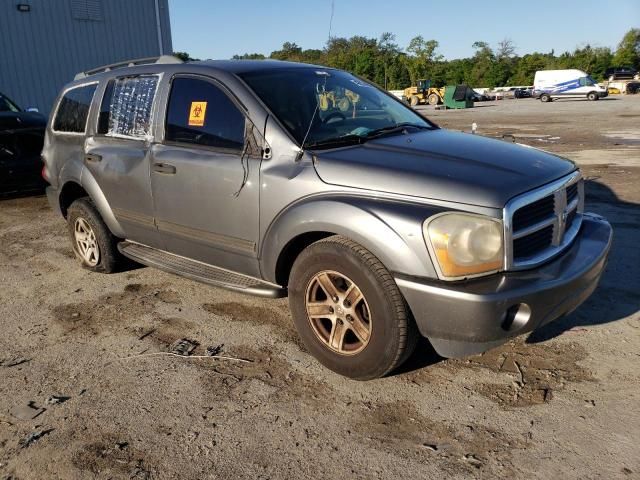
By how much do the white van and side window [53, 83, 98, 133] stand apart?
4479cm

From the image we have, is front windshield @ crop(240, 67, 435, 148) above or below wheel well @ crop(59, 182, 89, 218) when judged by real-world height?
above

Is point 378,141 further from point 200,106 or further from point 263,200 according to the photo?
point 200,106

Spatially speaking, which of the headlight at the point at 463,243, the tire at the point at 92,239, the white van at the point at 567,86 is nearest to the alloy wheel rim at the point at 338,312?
the headlight at the point at 463,243

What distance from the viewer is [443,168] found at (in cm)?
288

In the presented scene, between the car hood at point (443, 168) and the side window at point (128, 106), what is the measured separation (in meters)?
1.64

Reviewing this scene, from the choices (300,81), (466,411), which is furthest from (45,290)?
(466,411)

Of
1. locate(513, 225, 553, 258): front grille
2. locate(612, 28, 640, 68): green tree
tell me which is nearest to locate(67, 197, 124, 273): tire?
locate(513, 225, 553, 258): front grille

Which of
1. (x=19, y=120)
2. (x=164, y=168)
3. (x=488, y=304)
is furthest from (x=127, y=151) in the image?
(x=19, y=120)

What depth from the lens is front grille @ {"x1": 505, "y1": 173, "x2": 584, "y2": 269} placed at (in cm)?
266

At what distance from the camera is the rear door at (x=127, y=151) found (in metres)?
4.08

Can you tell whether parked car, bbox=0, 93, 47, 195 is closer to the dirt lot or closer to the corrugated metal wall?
the dirt lot

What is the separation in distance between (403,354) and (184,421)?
119 cm

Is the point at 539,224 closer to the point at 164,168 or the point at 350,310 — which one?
the point at 350,310

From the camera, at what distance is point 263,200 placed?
330 cm
